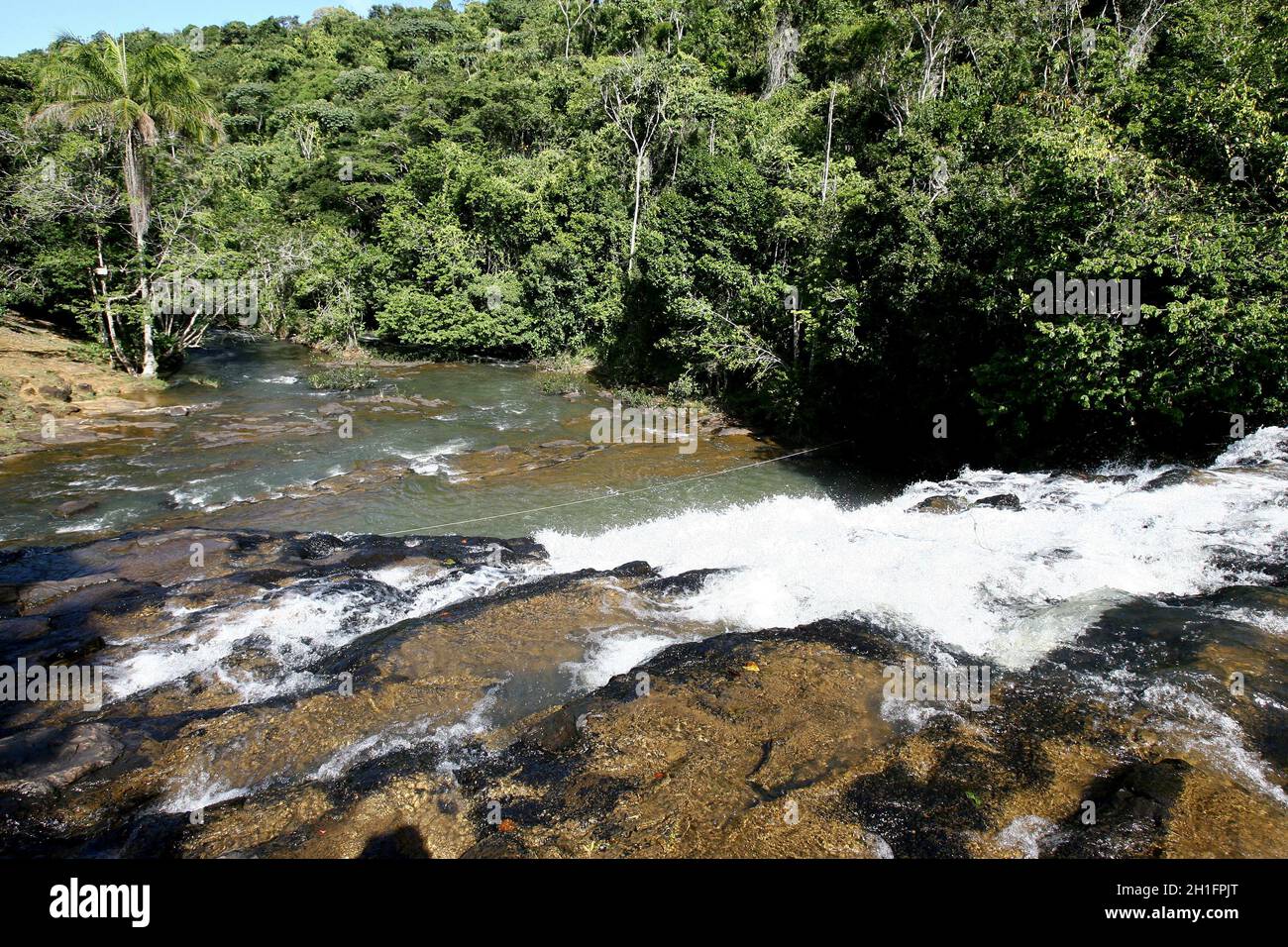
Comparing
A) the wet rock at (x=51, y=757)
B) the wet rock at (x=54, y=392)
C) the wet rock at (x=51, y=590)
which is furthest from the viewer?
the wet rock at (x=54, y=392)

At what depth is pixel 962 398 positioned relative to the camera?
1711 cm

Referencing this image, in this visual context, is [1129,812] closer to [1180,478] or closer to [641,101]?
[1180,478]

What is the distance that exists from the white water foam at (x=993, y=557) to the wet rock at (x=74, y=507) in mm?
9506

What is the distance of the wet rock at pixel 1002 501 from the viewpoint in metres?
12.1

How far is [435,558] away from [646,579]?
11.8 feet

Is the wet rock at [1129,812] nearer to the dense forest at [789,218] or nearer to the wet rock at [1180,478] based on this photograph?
the wet rock at [1180,478]

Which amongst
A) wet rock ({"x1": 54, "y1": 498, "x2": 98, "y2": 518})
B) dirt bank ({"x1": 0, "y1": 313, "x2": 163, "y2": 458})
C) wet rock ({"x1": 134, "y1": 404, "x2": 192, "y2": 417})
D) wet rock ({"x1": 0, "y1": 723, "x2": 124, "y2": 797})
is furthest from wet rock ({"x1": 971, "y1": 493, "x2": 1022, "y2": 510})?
wet rock ({"x1": 134, "y1": 404, "x2": 192, "y2": 417})

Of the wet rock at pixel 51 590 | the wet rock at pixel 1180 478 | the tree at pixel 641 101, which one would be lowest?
the wet rock at pixel 51 590

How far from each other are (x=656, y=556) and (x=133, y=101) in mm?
21243

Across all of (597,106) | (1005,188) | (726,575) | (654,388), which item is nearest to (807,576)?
(726,575)

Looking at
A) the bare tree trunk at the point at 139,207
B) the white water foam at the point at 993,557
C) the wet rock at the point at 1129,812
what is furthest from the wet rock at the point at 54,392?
the wet rock at the point at 1129,812

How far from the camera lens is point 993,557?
990 cm

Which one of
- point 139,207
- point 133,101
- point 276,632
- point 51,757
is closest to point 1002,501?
point 276,632

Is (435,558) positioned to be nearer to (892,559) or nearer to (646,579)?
(646,579)
